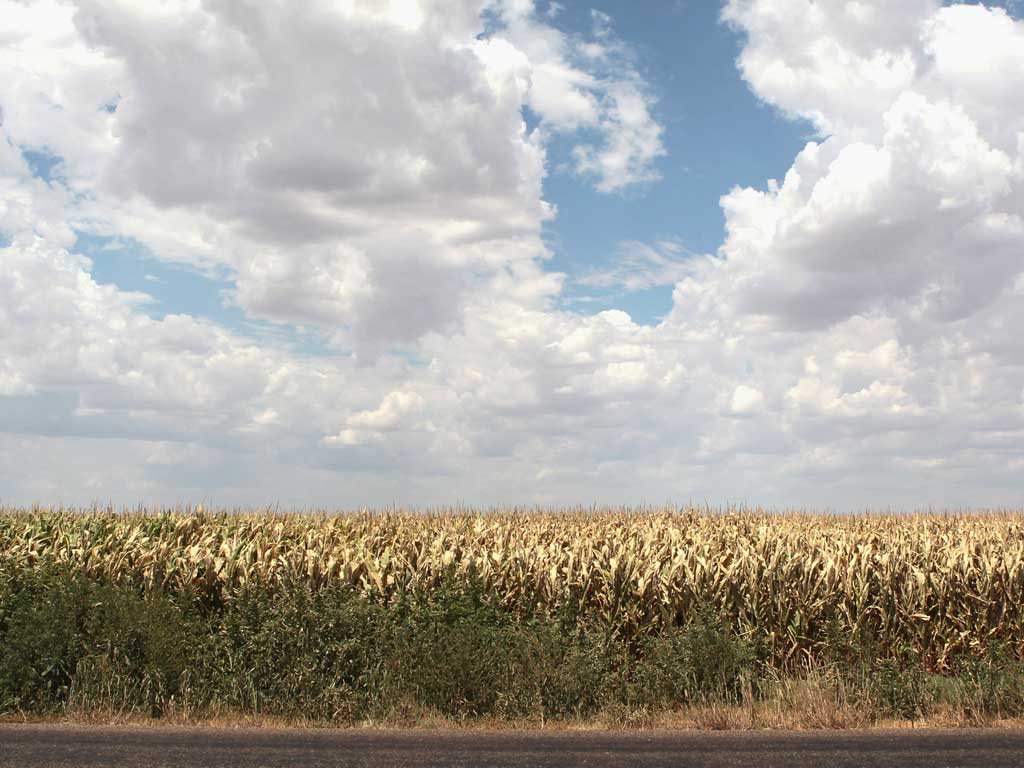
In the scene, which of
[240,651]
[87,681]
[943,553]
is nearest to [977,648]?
[943,553]

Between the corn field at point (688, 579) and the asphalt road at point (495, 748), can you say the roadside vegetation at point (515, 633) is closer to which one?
the corn field at point (688, 579)

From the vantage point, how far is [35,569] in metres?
15.6

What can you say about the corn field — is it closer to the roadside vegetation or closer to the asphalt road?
the roadside vegetation

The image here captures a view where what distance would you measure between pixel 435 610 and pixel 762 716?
5343 mm

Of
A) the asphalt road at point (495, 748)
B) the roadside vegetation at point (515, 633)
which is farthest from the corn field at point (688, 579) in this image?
the asphalt road at point (495, 748)

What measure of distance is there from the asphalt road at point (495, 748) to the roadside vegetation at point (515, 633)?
34.0 inches

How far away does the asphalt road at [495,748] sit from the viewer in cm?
1033

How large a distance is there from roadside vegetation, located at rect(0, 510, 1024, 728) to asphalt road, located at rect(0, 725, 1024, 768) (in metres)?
0.86

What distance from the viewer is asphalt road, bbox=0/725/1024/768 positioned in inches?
407

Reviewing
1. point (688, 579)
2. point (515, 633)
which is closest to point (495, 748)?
point (515, 633)

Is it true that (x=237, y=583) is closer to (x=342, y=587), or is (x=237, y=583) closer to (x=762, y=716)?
(x=342, y=587)

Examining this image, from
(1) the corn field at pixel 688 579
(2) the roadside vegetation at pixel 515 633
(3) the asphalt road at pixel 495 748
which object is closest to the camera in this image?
(3) the asphalt road at pixel 495 748

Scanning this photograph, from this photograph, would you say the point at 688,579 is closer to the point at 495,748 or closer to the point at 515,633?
the point at 515,633

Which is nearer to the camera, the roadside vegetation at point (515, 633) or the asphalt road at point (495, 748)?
the asphalt road at point (495, 748)
